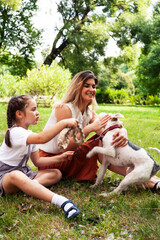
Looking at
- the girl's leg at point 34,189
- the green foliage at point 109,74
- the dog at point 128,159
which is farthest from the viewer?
the green foliage at point 109,74

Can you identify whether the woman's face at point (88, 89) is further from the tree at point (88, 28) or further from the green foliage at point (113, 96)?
the green foliage at point (113, 96)

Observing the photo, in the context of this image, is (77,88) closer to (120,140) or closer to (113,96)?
(120,140)

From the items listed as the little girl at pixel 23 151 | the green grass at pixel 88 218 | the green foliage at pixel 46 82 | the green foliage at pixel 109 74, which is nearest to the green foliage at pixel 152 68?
the green foliage at pixel 109 74

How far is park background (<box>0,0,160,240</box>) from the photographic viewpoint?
6.91 feet

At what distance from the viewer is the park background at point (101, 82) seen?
6.91 feet

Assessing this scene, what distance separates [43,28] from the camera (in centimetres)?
1922

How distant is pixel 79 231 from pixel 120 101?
2556cm

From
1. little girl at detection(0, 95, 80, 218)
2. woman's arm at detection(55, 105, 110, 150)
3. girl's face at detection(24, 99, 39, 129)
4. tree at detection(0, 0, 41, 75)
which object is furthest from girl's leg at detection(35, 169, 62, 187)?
tree at detection(0, 0, 41, 75)

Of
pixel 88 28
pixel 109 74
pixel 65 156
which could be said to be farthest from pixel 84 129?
pixel 109 74

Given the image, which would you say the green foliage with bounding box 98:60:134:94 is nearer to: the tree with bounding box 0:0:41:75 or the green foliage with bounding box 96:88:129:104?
the green foliage with bounding box 96:88:129:104

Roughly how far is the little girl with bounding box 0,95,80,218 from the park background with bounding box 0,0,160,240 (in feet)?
0.52

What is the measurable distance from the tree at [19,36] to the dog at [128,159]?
15.2 meters

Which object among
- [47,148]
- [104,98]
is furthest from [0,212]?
[104,98]

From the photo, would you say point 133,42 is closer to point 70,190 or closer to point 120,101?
point 120,101
